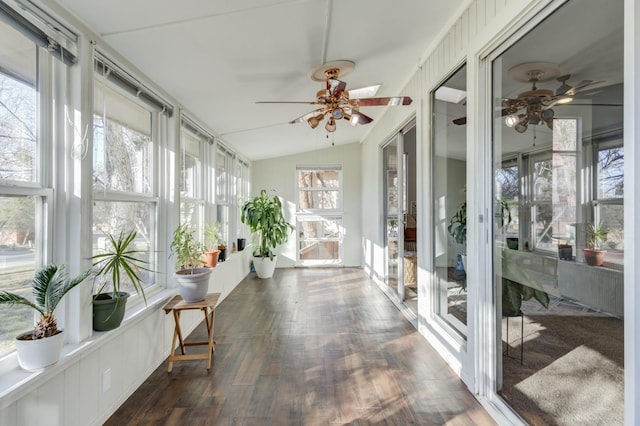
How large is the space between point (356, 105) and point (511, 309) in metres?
2.11

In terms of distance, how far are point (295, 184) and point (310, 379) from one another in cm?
511

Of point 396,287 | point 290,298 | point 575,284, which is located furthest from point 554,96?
point 290,298

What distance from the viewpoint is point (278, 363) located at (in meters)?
2.72

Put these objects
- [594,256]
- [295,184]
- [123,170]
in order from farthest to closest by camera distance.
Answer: [295,184], [123,170], [594,256]

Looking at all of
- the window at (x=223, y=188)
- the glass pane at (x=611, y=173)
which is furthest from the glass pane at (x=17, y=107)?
the window at (x=223, y=188)

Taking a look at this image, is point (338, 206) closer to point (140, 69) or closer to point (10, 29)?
point (140, 69)

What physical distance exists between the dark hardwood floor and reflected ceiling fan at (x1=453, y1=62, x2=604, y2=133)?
1764 mm

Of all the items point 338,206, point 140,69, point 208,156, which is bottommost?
point 338,206

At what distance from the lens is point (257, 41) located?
95.9 inches

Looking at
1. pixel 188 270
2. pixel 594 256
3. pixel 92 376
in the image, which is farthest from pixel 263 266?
pixel 594 256

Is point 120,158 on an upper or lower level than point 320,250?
upper

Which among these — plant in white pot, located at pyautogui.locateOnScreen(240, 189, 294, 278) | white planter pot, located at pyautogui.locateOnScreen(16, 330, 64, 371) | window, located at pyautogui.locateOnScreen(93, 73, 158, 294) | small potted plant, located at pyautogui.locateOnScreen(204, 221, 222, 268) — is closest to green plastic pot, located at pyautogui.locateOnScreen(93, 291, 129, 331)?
window, located at pyautogui.locateOnScreen(93, 73, 158, 294)

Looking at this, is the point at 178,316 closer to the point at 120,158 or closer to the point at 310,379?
the point at 310,379

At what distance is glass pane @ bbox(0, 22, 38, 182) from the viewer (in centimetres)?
155
